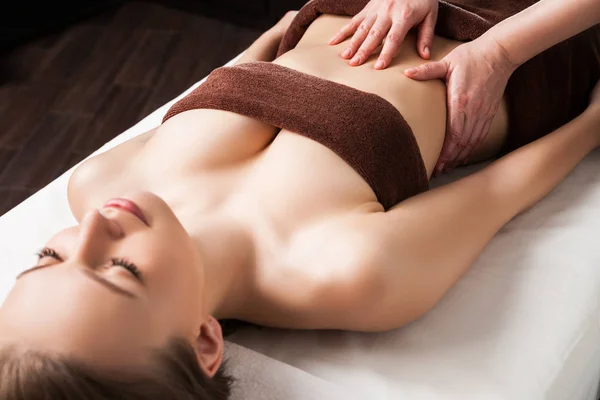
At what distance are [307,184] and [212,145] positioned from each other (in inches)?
7.5

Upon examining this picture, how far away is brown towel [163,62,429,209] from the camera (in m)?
1.11

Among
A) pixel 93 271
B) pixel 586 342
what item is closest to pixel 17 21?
pixel 93 271

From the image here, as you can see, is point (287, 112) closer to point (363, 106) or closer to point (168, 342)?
point (363, 106)

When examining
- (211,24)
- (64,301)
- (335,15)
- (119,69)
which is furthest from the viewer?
(211,24)

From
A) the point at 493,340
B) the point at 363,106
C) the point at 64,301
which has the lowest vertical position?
the point at 493,340

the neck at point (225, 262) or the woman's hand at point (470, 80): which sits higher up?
the woman's hand at point (470, 80)

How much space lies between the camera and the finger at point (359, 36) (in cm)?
130

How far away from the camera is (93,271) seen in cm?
85

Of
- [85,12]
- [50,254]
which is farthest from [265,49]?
[85,12]

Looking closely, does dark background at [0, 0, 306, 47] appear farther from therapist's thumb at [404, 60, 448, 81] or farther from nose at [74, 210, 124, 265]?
nose at [74, 210, 124, 265]

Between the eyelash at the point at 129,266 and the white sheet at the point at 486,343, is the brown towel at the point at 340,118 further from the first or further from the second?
the eyelash at the point at 129,266

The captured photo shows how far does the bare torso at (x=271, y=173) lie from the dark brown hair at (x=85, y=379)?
0.25m

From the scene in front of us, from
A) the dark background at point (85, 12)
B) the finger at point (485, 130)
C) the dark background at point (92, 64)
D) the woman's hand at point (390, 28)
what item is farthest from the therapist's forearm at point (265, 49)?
the dark background at point (85, 12)

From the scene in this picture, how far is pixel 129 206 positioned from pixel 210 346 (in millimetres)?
223
